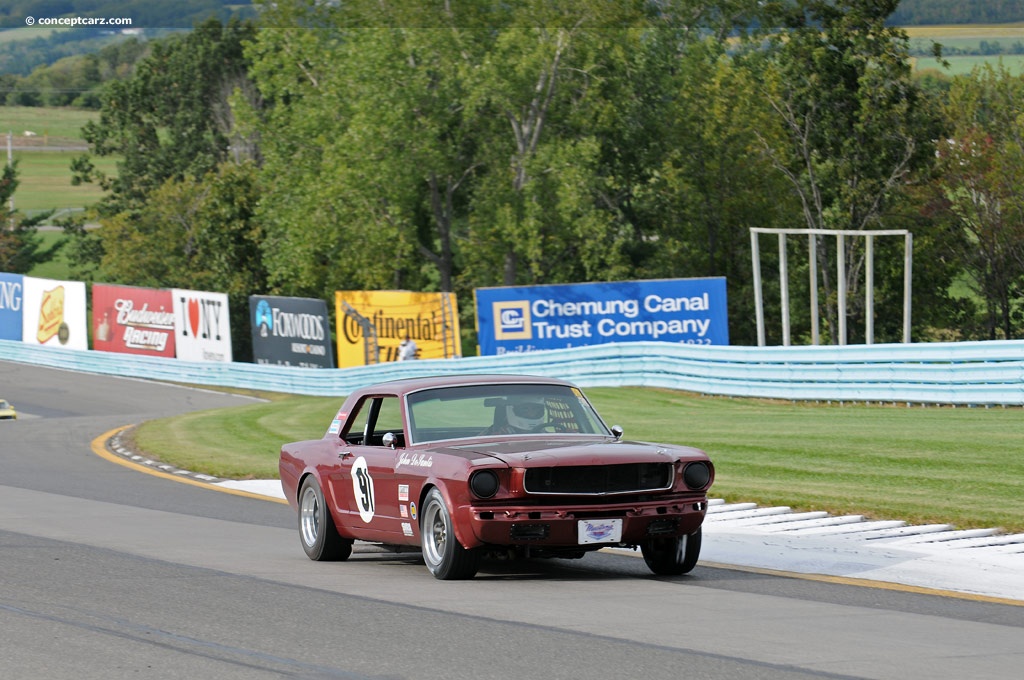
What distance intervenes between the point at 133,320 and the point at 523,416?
4367cm

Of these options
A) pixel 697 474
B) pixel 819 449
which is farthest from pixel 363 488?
pixel 819 449

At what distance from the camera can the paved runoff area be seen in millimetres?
9375

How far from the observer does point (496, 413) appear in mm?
10172

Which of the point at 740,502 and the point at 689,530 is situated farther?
the point at 740,502

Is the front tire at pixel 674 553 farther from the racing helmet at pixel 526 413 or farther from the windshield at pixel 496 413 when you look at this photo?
the racing helmet at pixel 526 413

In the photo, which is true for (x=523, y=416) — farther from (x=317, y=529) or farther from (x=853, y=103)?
(x=853, y=103)

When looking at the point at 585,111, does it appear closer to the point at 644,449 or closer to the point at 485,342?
the point at 485,342

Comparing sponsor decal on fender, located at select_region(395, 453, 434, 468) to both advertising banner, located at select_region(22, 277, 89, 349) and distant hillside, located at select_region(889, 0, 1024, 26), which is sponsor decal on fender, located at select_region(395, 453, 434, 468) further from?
distant hillside, located at select_region(889, 0, 1024, 26)

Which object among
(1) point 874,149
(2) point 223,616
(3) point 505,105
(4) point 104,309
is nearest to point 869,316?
(1) point 874,149

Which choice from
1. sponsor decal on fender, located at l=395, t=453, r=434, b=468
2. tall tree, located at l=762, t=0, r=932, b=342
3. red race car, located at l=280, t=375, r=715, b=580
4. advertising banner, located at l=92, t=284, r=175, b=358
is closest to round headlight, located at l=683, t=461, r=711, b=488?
red race car, located at l=280, t=375, r=715, b=580

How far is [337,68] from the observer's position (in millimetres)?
50625

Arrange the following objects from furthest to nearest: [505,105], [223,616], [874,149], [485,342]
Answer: [505,105], [874,149], [485,342], [223,616]

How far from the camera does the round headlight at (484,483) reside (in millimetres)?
8844

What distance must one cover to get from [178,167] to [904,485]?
2942 inches
